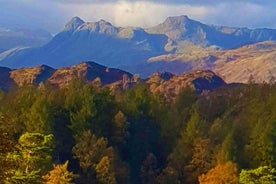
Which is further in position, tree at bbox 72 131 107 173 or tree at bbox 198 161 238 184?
tree at bbox 72 131 107 173

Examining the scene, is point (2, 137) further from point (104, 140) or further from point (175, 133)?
point (175, 133)

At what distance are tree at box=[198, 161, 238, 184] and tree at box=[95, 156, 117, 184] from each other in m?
10.5

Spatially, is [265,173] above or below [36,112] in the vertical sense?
below

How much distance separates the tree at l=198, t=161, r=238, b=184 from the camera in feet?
223

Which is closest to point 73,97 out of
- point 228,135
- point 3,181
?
point 228,135

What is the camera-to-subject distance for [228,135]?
250ft

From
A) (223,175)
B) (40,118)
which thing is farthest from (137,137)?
(223,175)

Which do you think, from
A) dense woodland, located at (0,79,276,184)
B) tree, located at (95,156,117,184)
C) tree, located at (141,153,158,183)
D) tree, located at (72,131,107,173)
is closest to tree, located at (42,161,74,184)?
dense woodland, located at (0,79,276,184)

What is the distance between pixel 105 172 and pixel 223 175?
45.4 feet

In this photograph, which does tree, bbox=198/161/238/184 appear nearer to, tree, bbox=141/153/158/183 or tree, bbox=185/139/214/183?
tree, bbox=185/139/214/183

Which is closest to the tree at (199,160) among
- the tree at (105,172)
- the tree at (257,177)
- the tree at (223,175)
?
the tree at (223,175)

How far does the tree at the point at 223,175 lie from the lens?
68.0 m

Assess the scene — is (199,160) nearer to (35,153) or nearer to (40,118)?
(40,118)

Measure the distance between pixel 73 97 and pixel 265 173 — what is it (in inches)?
1328
